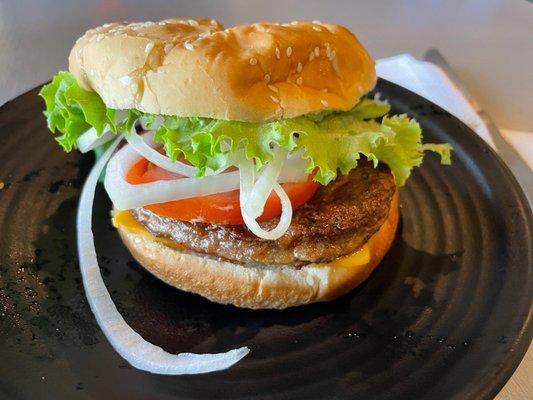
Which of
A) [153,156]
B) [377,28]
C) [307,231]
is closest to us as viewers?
[307,231]

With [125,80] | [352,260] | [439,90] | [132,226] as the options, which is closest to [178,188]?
[132,226]

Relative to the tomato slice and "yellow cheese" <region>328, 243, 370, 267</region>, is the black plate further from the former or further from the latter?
the tomato slice

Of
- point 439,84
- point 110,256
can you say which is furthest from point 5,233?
point 439,84

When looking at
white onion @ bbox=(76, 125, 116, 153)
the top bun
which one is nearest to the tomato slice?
the top bun

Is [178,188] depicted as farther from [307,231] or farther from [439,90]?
[439,90]

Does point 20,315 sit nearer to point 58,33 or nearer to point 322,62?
point 322,62

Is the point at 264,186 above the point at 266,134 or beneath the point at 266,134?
beneath

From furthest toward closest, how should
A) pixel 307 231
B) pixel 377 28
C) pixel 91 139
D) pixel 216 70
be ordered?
1. pixel 377 28
2. pixel 91 139
3. pixel 307 231
4. pixel 216 70
